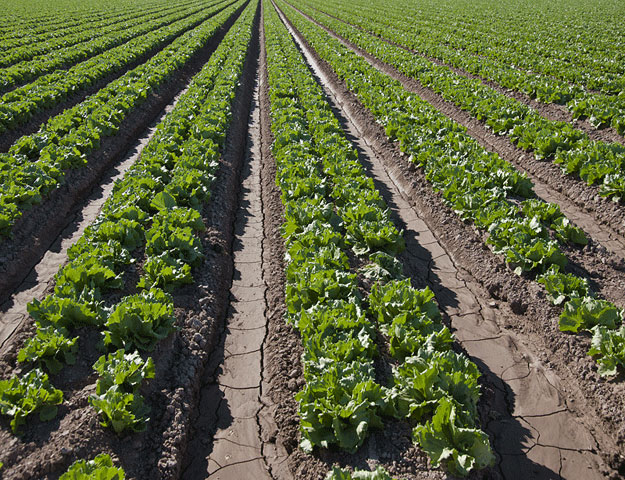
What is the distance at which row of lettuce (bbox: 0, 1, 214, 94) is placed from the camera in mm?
19062

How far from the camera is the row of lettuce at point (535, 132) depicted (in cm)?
956

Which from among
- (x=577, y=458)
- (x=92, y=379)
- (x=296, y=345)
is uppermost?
(x=92, y=379)

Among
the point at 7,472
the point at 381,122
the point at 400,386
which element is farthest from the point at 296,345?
the point at 381,122

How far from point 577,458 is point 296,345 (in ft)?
11.2

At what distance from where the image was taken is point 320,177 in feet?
32.5

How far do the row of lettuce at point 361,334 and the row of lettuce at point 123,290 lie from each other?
177 centimetres

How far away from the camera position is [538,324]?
638 cm

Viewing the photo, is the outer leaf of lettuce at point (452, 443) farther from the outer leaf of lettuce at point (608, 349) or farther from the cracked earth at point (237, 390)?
the outer leaf of lettuce at point (608, 349)

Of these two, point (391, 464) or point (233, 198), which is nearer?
point (391, 464)

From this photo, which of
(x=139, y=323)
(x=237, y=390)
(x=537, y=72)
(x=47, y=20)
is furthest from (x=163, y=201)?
(x=47, y=20)

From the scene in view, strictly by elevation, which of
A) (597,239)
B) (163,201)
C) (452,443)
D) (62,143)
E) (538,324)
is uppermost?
(62,143)

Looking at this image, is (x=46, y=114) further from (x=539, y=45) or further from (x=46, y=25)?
(x=46, y=25)

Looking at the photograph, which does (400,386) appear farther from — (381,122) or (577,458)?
(381,122)

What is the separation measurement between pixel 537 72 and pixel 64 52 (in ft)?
78.1
